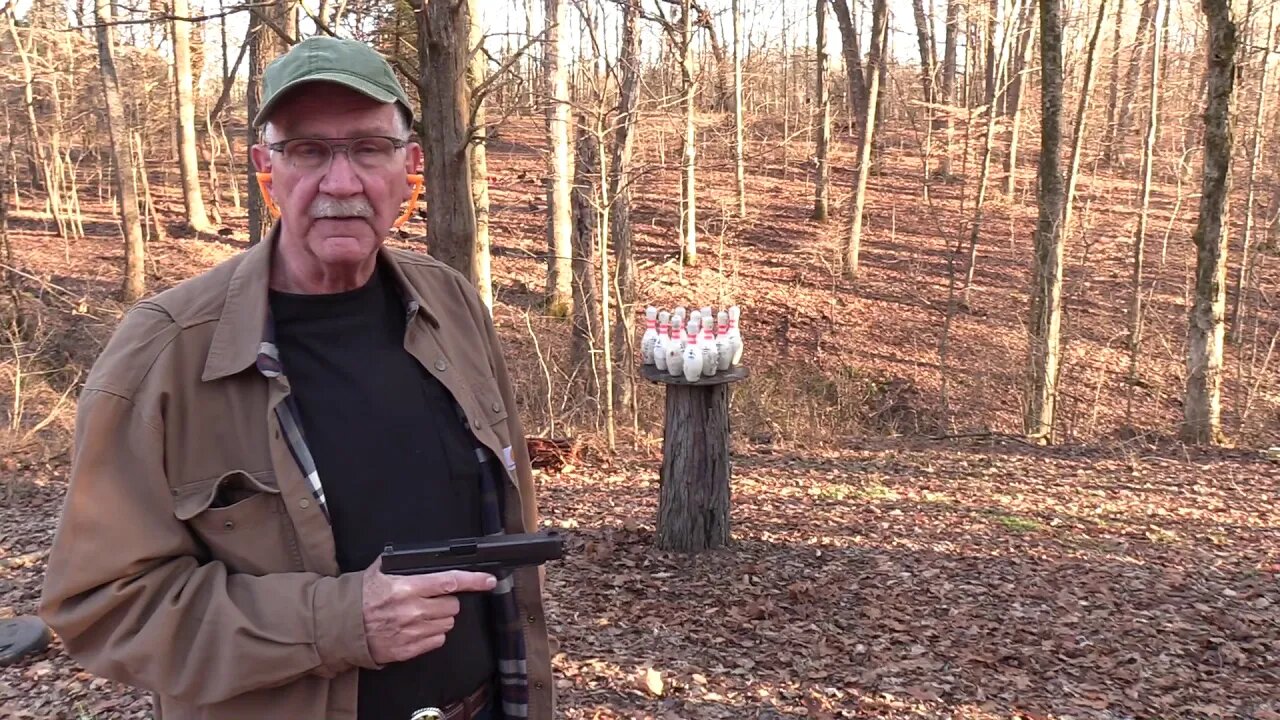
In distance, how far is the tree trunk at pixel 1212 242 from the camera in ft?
28.9

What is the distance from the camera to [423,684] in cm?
179

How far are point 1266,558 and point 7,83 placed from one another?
22.1 metres

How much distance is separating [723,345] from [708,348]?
0.10 meters

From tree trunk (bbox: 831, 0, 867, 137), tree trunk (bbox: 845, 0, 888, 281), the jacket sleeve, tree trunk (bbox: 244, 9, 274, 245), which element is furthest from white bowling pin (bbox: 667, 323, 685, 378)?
tree trunk (bbox: 831, 0, 867, 137)

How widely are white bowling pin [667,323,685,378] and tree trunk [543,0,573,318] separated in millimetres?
5177

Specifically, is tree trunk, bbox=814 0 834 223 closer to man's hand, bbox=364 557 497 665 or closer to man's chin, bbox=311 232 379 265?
man's chin, bbox=311 232 379 265

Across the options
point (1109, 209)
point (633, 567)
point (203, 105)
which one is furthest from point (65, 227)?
point (1109, 209)

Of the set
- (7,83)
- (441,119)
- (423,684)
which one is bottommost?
(423,684)

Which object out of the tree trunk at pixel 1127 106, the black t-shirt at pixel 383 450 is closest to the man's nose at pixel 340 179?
the black t-shirt at pixel 383 450

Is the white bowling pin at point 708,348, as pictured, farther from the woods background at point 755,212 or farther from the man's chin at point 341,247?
the man's chin at point 341,247

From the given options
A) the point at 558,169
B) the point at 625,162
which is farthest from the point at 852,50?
the point at 625,162

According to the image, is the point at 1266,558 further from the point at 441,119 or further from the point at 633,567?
the point at 441,119

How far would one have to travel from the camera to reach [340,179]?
172 centimetres

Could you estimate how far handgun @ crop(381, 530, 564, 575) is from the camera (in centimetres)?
159
